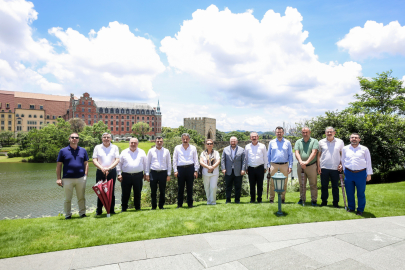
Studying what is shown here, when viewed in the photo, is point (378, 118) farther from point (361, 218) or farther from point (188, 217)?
point (188, 217)

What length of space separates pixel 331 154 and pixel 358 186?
946 millimetres

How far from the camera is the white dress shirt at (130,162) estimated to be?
614 cm

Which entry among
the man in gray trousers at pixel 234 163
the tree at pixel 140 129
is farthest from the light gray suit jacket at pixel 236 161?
the tree at pixel 140 129

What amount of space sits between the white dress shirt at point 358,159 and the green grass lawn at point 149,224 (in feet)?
3.68

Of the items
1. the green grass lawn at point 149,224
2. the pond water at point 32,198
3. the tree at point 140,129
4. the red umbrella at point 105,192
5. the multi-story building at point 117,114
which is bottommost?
the pond water at point 32,198

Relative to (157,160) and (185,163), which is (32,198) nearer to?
(157,160)

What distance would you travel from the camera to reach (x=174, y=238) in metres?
4.30

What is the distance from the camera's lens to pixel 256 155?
21.8ft

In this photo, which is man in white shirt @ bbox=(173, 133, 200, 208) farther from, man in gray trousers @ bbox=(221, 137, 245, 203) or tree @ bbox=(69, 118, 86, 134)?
tree @ bbox=(69, 118, 86, 134)

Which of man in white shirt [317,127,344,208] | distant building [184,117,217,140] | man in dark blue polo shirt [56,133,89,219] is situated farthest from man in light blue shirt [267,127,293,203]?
distant building [184,117,217,140]

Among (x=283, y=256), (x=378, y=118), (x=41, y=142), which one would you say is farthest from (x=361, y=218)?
(x=41, y=142)

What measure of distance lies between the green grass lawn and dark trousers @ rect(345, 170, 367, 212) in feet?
0.88

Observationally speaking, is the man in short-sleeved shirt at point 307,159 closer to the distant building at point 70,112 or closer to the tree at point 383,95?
the tree at point 383,95

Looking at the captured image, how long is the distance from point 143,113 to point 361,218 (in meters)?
89.7
